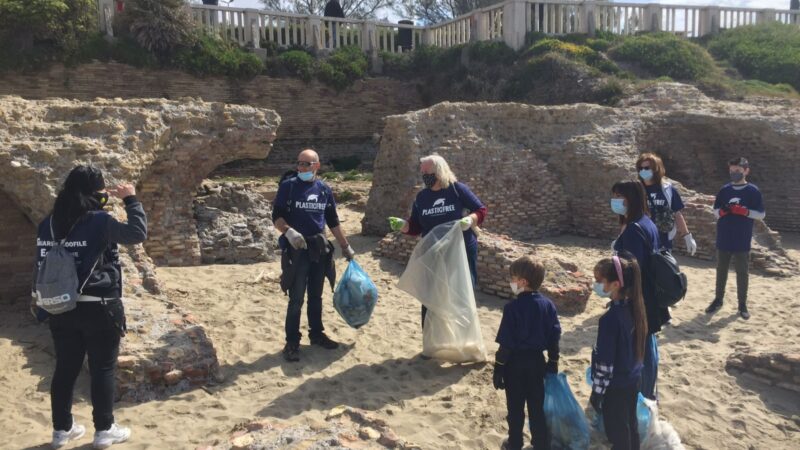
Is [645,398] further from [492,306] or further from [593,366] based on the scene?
[492,306]

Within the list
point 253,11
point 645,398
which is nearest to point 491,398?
point 645,398

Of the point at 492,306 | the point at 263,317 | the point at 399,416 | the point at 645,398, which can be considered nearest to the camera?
the point at 645,398

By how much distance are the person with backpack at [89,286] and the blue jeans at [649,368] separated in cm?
318

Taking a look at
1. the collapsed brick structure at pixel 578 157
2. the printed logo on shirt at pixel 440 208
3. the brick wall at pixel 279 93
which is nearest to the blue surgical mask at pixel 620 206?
the printed logo on shirt at pixel 440 208

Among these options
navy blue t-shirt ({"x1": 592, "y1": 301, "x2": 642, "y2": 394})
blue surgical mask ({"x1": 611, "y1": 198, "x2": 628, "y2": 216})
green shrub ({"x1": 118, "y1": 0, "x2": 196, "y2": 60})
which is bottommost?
navy blue t-shirt ({"x1": 592, "y1": 301, "x2": 642, "y2": 394})

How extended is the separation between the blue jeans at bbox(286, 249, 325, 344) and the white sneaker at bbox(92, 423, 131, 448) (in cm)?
169

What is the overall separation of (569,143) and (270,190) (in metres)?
6.79

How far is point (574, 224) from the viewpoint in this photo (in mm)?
11531

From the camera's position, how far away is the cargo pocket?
3695 mm

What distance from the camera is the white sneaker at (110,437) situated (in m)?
3.84

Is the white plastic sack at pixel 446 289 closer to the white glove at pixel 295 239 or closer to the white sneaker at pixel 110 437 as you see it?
the white glove at pixel 295 239

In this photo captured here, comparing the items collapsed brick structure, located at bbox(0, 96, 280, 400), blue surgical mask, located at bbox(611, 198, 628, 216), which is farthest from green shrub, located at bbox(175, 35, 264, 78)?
blue surgical mask, located at bbox(611, 198, 628, 216)

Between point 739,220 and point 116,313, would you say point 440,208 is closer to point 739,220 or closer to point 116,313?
point 116,313

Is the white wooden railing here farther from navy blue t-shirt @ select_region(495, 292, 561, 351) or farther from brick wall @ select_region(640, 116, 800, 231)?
navy blue t-shirt @ select_region(495, 292, 561, 351)
